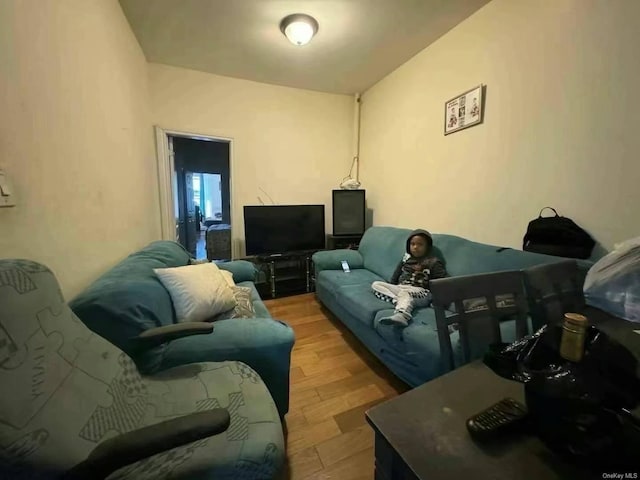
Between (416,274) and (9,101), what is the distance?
237 cm

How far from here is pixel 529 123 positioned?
1.85 meters

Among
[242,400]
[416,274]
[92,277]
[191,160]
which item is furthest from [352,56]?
[191,160]

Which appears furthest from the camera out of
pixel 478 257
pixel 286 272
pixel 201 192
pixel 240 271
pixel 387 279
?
pixel 201 192

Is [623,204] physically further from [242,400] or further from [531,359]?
[242,400]

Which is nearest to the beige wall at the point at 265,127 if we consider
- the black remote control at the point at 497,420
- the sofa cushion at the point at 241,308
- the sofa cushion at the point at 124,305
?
the sofa cushion at the point at 241,308

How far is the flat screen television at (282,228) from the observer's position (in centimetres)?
330

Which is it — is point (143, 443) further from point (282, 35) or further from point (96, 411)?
point (282, 35)

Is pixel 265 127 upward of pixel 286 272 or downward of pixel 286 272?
upward

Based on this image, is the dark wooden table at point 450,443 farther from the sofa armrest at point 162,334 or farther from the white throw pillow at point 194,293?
the white throw pillow at point 194,293

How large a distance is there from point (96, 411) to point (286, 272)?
293 centimetres

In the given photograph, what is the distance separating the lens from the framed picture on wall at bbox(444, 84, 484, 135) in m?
2.16

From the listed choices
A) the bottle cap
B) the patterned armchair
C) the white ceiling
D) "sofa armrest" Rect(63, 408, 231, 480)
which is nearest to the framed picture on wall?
the white ceiling

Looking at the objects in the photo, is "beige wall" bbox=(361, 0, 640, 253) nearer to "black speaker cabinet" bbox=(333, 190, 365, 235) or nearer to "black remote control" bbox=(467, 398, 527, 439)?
"black speaker cabinet" bbox=(333, 190, 365, 235)

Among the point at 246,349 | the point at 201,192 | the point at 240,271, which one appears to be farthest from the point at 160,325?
the point at 201,192
